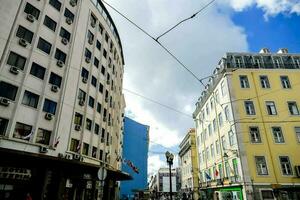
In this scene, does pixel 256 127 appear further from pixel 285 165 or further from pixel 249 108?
pixel 285 165

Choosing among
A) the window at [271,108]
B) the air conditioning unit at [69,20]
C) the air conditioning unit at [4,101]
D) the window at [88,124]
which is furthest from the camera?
the window at [271,108]

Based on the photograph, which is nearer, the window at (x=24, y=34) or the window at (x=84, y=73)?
the window at (x=24, y=34)

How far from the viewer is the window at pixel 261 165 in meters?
23.4

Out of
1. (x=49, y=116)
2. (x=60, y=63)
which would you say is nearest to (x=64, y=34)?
(x=60, y=63)

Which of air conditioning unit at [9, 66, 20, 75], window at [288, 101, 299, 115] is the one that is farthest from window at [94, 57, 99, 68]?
window at [288, 101, 299, 115]

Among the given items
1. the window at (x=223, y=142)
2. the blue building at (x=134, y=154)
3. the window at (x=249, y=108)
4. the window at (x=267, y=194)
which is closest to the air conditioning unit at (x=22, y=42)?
the window at (x=249, y=108)

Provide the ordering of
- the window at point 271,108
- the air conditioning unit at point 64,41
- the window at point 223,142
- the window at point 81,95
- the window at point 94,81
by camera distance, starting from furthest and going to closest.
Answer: the window at point 223,142
the window at point 271,108
the window at point 94,81
the window at point 81,95
the air conditioning unit at point 64,41

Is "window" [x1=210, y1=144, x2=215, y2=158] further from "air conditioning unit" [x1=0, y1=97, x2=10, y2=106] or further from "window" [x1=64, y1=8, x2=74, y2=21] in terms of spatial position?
"air conditioning unit" [x1=0, y1=97, x2=10, y2=106]

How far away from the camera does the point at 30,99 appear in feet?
59.5

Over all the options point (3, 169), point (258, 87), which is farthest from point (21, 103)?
point (258, 87)

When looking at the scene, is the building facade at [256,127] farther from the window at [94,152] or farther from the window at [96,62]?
the window at [94,152]

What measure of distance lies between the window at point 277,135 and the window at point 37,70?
24.4 metres

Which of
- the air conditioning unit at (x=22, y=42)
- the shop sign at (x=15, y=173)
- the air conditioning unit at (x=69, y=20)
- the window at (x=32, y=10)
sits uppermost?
the air conditioning unit at (x=69, y=20)

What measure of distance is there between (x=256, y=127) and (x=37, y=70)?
75.9ft
